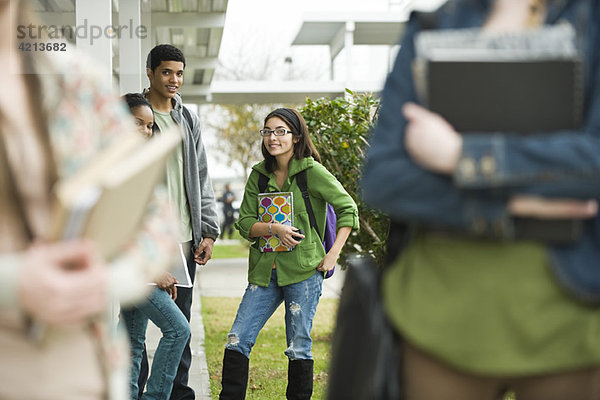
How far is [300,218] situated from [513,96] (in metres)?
3.39

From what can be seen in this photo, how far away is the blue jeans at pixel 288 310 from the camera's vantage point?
4848 millimetres

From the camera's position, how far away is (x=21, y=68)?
1575 mm

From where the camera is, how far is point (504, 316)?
1655mm

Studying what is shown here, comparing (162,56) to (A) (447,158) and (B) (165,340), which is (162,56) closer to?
(B) (165,340)

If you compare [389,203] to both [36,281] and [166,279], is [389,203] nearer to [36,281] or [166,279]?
[36,281]

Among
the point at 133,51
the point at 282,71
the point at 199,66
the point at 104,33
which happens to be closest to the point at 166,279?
the point at 104,33

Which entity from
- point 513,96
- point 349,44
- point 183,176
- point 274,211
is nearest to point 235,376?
point 274,211

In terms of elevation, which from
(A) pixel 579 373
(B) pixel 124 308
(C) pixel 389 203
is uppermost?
(C) pixel 389 203

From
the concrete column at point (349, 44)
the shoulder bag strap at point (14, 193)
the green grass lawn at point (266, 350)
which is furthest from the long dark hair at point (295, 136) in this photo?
the concrete column at point (349, 44)

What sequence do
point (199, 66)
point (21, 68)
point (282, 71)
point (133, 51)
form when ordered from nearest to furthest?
point (21, 68) < point (133, 51) < point (199, 66) < point (282, 71)

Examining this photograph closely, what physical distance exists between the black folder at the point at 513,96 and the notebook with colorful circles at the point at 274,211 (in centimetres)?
329

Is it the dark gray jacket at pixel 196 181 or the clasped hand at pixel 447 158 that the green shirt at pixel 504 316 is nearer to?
the clasped hand at pixel 447 158

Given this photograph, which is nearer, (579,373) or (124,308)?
(579,373)

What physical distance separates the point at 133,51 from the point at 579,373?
7.16 metres
